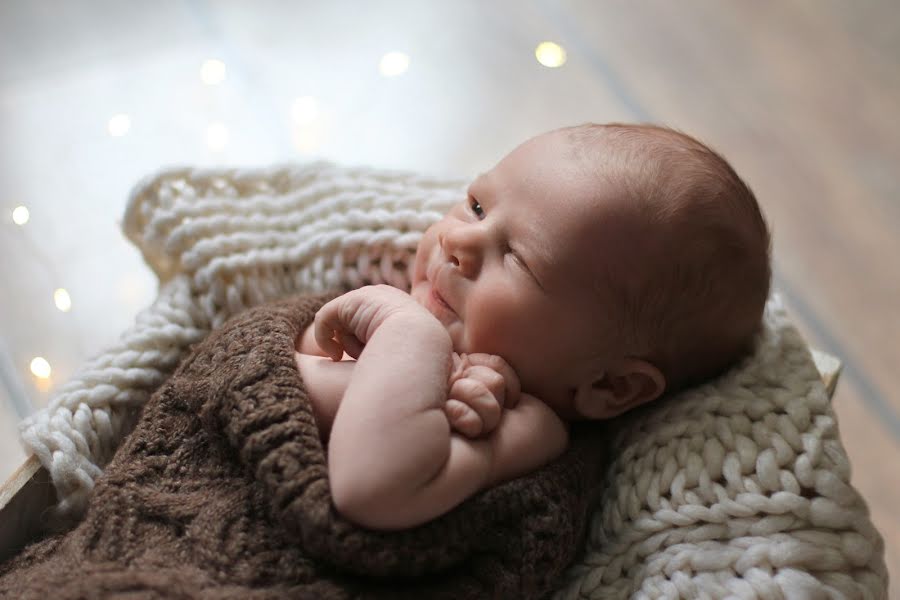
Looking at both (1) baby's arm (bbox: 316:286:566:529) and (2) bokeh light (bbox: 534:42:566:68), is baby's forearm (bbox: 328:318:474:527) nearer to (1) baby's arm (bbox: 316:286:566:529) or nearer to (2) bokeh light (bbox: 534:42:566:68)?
(1) baby's arm (bbox: 316:286:566:529)

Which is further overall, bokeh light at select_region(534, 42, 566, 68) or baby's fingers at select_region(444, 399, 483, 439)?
bokeh light at select_region(534, 42, 566, 68)

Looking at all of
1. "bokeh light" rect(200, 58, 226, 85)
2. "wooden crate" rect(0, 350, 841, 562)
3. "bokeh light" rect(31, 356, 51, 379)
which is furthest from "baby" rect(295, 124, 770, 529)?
"bokeh light" rect(200, 58, 226, 85)

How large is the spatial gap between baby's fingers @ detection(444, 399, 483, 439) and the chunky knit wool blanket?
201 millimetres

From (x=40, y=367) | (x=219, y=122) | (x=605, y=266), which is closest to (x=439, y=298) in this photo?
(x=605, y=266)

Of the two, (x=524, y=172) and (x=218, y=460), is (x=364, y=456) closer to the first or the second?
(x=218, y=460)

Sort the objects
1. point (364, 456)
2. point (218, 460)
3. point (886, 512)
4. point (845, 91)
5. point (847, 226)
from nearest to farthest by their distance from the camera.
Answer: point (364, 456), point (218, 460), point (886, 512), point (847, 226), point (845, 91)

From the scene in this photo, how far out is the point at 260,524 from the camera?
838mm

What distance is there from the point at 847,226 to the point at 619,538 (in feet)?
2.84

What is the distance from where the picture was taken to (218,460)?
0.89 meters

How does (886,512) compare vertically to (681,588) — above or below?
below

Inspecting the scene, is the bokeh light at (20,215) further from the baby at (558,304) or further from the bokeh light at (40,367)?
the baby at (558,304)

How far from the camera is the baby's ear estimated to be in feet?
3.01

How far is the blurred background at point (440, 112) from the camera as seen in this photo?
1390 mm

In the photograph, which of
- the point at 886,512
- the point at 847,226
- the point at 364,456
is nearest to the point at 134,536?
the point at 364,456
